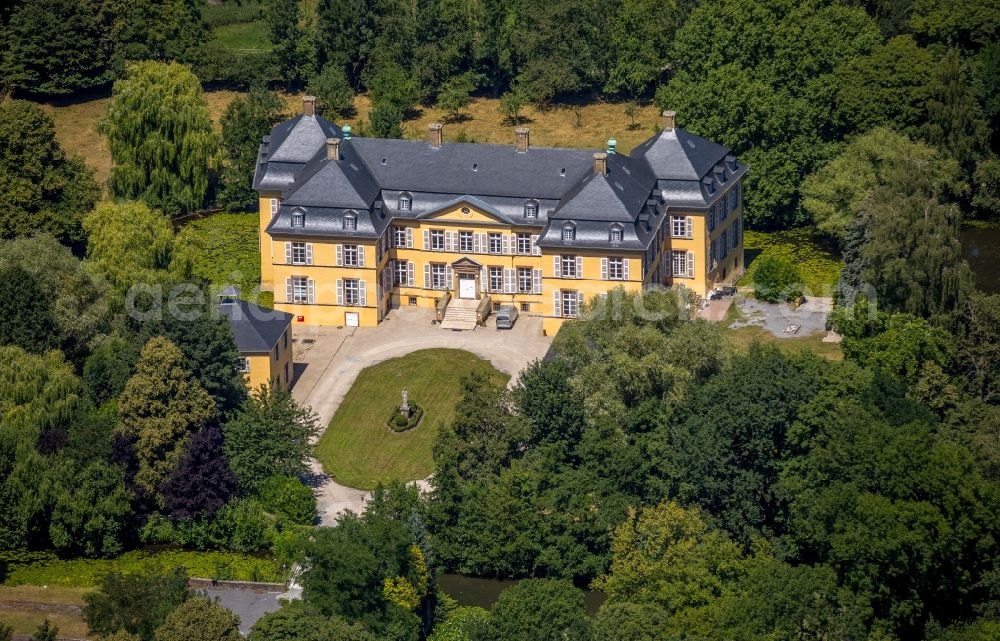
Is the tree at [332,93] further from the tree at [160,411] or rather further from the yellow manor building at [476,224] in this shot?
the tree at [160,411]

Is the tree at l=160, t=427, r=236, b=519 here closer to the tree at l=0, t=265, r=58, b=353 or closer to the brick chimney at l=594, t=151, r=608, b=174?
the tree at l=0, t=265, r=58, b=353

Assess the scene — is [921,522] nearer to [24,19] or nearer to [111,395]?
[111,395]

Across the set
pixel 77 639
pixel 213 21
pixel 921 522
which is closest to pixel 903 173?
pixel 921 522

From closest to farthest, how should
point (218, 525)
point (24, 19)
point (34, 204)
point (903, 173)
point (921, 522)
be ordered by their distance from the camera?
point (921, 522), point (218, 525), point (903, 173), point (34, 204), point (24, 19)

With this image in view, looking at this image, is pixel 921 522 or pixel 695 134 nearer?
pixel 921 522

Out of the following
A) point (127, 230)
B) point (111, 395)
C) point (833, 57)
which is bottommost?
point (111, 395)

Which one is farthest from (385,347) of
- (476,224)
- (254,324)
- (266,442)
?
(266,442)
